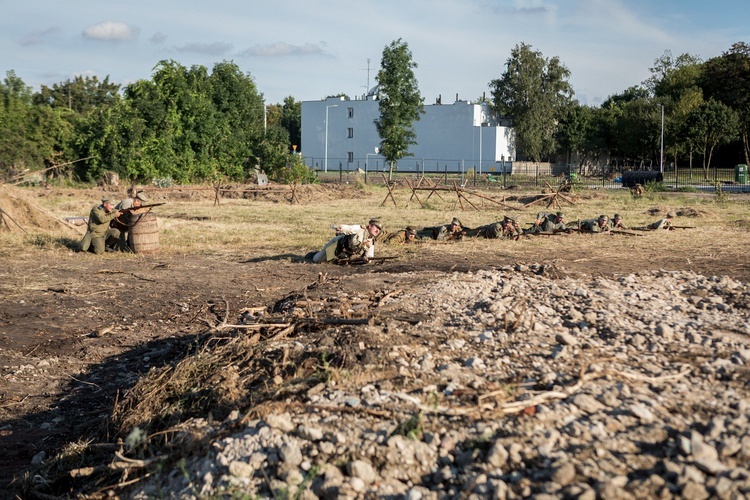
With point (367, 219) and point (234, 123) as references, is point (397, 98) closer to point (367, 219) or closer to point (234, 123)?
point (234, 123)

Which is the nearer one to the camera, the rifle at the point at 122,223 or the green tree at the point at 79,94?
the rifle at the point at 122,223

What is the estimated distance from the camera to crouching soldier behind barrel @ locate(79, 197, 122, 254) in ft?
49.2

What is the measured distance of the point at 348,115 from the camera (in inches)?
2923

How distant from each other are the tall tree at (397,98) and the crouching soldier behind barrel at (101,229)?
34.0 meters

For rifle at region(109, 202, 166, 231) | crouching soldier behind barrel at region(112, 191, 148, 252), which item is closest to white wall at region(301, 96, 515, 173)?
crouching soldier behind barrel at region(112, 191, 148, 252)

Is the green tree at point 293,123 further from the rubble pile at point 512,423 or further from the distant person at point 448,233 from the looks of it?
the rubble pile at point 512,423

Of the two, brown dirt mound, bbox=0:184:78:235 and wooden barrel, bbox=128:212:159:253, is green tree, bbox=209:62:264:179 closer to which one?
brown dirt mound, bbox=0:184:78:235

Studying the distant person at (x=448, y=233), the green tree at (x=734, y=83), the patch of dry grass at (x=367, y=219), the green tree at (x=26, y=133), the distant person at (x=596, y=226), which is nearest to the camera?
the patch of dry grass at (x=367, y=219)

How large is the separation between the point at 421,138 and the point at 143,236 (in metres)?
57.6

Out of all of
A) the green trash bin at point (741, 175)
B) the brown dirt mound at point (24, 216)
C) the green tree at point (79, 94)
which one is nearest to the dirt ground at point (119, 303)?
the brown dirt mound at point (24, 216)

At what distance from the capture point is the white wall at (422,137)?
6850 cm

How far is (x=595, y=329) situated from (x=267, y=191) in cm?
2776

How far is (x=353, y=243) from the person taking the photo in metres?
13.3

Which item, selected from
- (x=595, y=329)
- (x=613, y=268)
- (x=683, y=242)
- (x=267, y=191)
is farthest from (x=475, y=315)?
(x=267, y=191)
